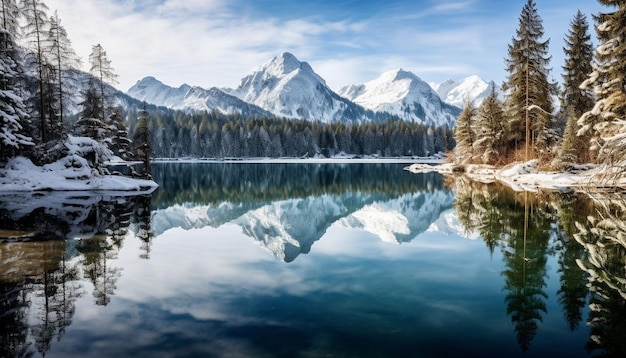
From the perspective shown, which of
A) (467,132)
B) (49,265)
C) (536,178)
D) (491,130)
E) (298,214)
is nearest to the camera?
(49,265)

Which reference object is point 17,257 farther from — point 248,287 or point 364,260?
point 364,260

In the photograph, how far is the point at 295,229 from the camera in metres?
20.7

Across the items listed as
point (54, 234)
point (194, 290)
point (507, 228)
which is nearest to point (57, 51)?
point (54, 234)

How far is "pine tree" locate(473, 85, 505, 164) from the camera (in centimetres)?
5547

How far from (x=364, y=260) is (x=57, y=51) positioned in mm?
38303

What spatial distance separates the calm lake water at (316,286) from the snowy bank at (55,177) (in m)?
12.0

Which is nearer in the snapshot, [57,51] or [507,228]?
[507,228]

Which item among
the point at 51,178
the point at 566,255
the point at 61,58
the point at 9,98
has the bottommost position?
the point at 566,255

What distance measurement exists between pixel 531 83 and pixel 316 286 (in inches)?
1688

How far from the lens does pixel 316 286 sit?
438 inches

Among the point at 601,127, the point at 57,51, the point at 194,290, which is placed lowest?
the point at 194,290

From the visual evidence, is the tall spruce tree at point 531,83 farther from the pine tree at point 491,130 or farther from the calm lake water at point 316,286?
the calm lake water at point 316,286

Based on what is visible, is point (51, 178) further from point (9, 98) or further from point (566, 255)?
point (566, 255)

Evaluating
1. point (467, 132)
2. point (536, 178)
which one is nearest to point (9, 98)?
point (536, 178)
